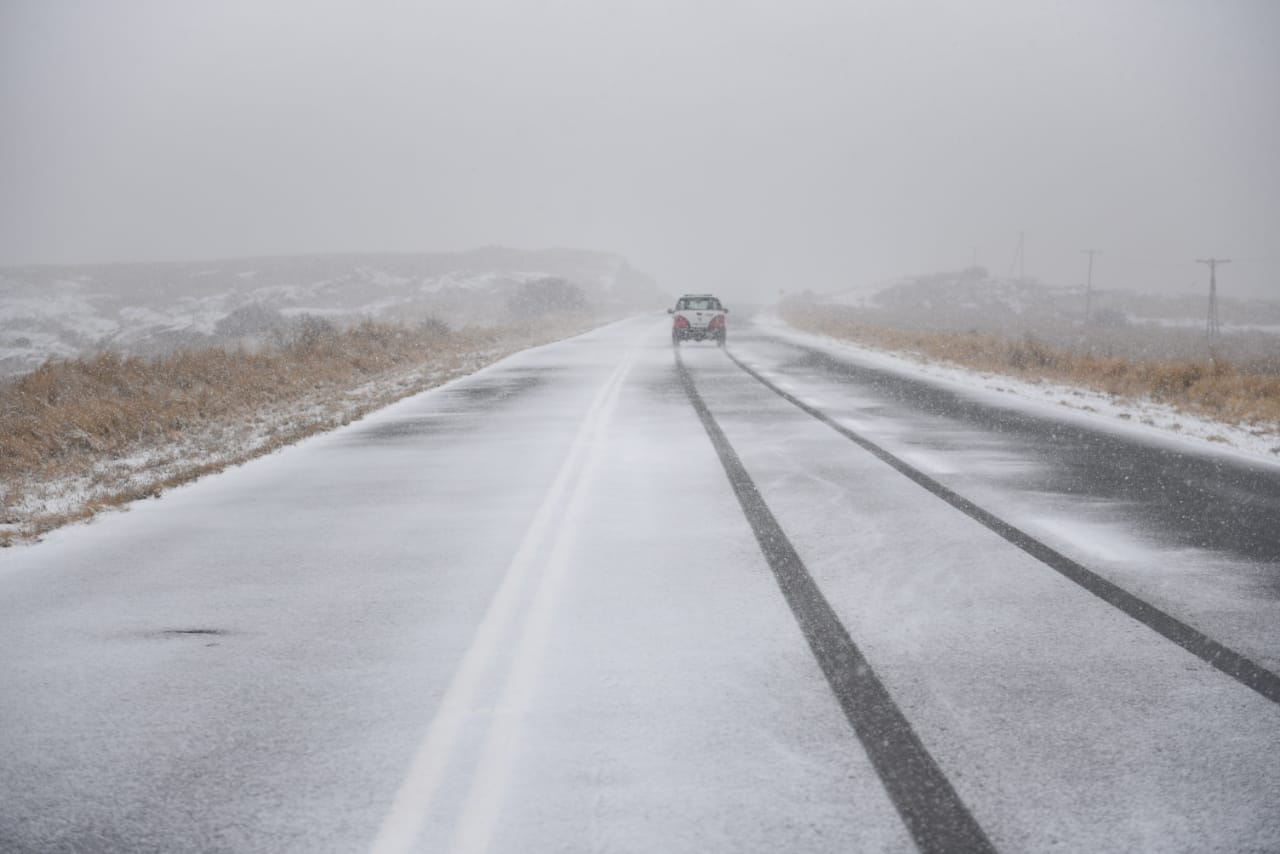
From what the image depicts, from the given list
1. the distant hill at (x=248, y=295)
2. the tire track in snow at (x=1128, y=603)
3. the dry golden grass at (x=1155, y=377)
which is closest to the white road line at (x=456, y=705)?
the tire track in snow at (x=1128, y=603)

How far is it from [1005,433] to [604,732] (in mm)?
10145

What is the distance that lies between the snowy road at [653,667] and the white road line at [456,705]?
0.02 m

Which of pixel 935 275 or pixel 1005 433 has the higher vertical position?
pixel 935 275

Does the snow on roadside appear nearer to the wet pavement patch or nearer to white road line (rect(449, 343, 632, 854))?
white road line (rect(449, 343, 632, 854))

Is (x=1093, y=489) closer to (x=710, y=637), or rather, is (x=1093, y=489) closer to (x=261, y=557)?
(x=710, y=637)

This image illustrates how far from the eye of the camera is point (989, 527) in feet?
23.0

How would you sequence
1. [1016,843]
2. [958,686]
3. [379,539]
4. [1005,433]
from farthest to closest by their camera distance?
[1005,433] → [379,539] → [958,686] → [1016,843]

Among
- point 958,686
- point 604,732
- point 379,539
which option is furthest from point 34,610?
point 958,686

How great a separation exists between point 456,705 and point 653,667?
0.90 metres

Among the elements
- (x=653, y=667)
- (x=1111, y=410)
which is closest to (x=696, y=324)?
(x=1111, y=410)

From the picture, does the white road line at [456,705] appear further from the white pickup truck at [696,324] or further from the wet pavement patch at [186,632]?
the white pickup truck at [696,324]

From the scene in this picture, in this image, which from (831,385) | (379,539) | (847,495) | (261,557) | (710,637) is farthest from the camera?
(831,385)

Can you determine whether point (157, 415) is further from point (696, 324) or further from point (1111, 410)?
point (696, 324)

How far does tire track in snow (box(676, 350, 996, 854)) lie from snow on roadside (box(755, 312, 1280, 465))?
7942 millimetres
